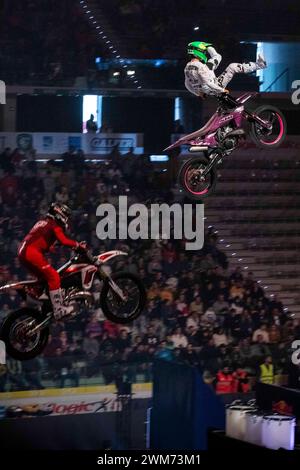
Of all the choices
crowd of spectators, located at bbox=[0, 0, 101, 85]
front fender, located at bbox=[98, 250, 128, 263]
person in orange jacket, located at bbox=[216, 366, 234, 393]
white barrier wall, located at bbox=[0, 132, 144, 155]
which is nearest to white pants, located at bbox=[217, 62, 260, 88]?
white barrier wall, located at bbox=[0, 132, 144, 155]

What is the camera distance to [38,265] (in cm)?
823

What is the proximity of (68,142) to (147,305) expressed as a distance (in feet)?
4.90

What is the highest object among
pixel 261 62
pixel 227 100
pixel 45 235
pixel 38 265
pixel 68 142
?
pixel 261 62

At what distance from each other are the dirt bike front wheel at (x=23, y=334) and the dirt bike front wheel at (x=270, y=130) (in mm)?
2306

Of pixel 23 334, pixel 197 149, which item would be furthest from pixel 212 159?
pixel 23 334

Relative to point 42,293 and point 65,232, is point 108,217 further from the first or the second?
point 42,293

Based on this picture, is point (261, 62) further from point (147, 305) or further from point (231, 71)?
point (147, 305)

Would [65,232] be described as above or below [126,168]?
below

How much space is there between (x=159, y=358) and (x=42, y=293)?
1.22 metres

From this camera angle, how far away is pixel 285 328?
9.12 meters

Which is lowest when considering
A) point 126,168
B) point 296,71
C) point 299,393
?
point 299,393

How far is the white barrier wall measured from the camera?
868cm

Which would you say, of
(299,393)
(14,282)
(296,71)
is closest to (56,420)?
(14,282)

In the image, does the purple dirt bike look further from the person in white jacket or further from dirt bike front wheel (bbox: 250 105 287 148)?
the person in white jacket
